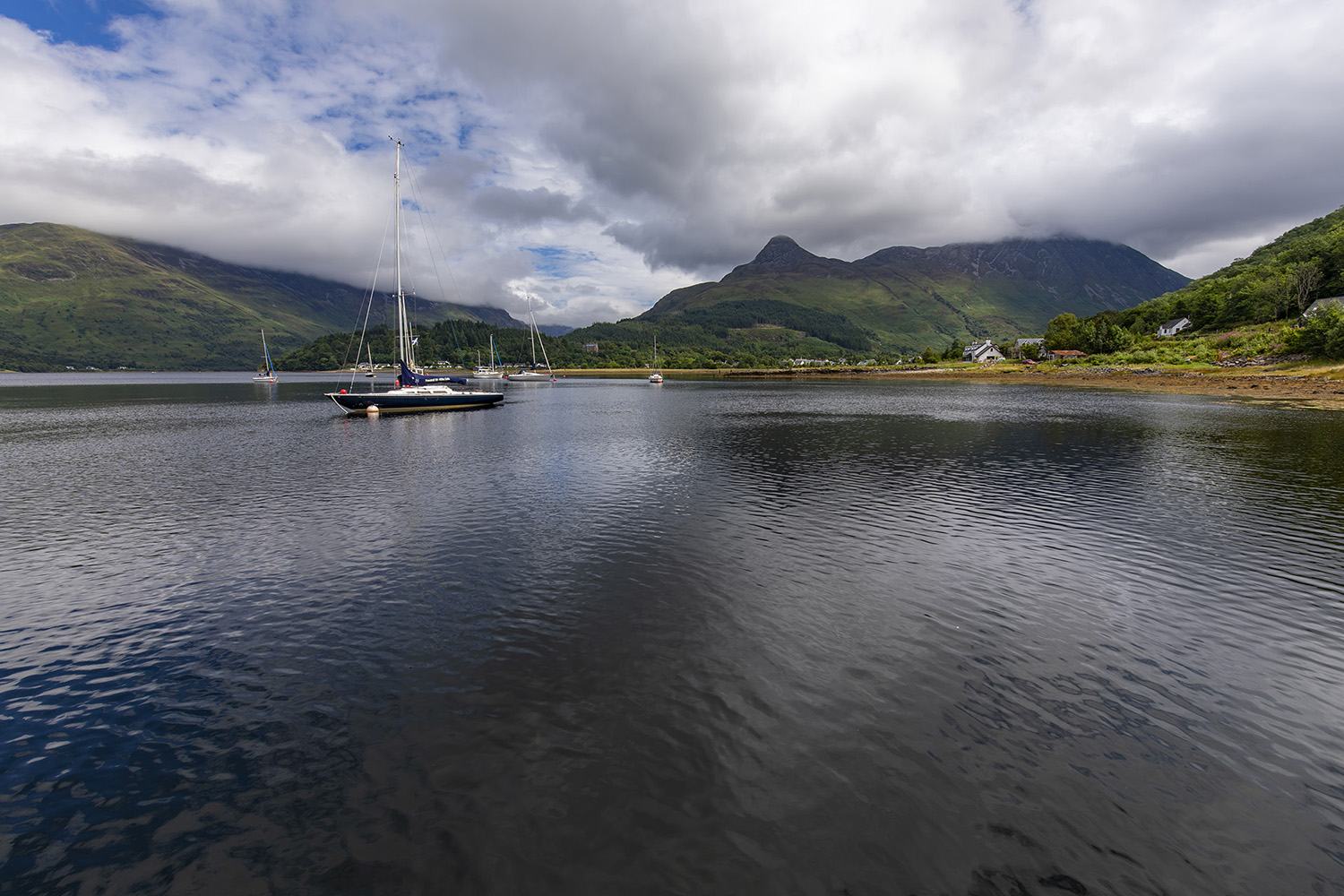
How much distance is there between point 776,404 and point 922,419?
3205 cm

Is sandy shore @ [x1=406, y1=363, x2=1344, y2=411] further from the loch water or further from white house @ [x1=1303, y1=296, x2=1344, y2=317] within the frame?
the loch water

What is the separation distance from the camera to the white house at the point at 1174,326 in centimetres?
16500

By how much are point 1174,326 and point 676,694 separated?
225327mm

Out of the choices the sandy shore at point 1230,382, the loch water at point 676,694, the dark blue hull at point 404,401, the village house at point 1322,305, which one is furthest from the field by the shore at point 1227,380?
the dark blue hull at point 404,401

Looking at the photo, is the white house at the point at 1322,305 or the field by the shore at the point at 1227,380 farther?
the white house at the point at 1322,305

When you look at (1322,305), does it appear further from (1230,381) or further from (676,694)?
(676,694)

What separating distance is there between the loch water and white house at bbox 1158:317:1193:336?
186m

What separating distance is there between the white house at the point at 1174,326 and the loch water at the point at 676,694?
185924mm

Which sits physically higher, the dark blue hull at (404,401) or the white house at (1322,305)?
the white house at (1322,305)

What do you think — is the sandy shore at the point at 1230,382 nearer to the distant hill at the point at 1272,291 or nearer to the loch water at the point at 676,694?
the distant hill at the point at 1272,291

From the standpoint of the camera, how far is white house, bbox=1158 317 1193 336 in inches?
6496

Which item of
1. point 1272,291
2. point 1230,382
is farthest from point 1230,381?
point 1272,291

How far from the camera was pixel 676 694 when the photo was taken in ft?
42.1

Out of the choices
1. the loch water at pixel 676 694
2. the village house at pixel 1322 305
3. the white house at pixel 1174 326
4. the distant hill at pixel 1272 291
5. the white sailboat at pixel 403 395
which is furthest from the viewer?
the white house at pixel 1174 326
